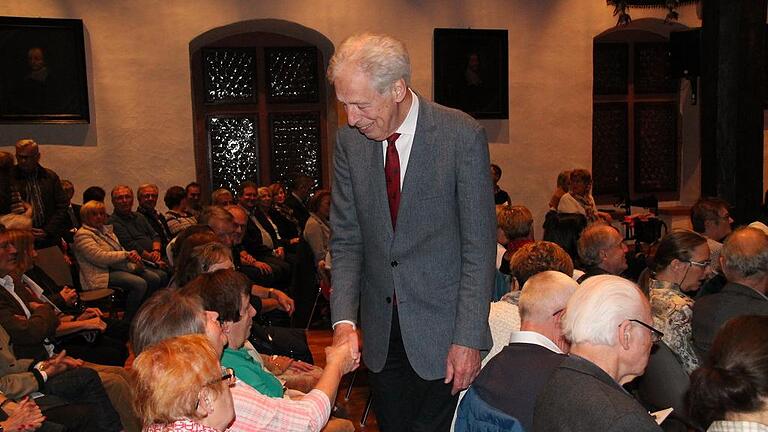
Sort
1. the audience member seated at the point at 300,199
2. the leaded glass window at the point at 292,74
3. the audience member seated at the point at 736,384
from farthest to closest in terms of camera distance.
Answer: the leaded glass window at the point at 292,74 → the audience member seated at the point at 300,199 → the audience member seated at the point at 736,384

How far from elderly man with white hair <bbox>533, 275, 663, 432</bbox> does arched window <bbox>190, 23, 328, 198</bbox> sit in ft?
28.9

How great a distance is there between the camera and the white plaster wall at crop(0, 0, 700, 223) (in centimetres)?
927

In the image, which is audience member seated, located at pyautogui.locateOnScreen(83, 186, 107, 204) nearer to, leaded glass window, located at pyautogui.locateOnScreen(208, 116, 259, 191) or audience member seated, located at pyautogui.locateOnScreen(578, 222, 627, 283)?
leaded glass window, located at pyautogui.locateOnScreen(208, 116, 259, 191)

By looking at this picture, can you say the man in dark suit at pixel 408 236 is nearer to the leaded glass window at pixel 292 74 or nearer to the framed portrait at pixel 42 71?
the framed portrait at pixel 42 71

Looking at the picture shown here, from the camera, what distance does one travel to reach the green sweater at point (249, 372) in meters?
3.12

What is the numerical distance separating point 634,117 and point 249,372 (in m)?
10.3

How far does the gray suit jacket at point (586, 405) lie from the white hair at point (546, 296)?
2.37 ft

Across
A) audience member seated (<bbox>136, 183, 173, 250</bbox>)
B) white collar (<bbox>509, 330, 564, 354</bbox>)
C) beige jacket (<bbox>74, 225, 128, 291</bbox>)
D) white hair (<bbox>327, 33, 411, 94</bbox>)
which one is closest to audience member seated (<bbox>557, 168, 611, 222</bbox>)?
audience member seated (<bbox>136, 183, 173, 250</bbox>)

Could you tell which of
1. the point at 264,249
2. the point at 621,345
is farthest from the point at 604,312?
the point at 264,249

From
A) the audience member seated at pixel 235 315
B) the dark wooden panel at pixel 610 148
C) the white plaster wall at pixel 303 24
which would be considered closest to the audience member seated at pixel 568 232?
the audience member seated at pixel 235 315

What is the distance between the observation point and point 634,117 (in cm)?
1242

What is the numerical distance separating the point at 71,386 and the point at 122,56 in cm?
590

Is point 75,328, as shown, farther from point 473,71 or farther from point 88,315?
point 473,71

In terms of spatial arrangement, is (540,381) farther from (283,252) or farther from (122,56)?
(122,56)
